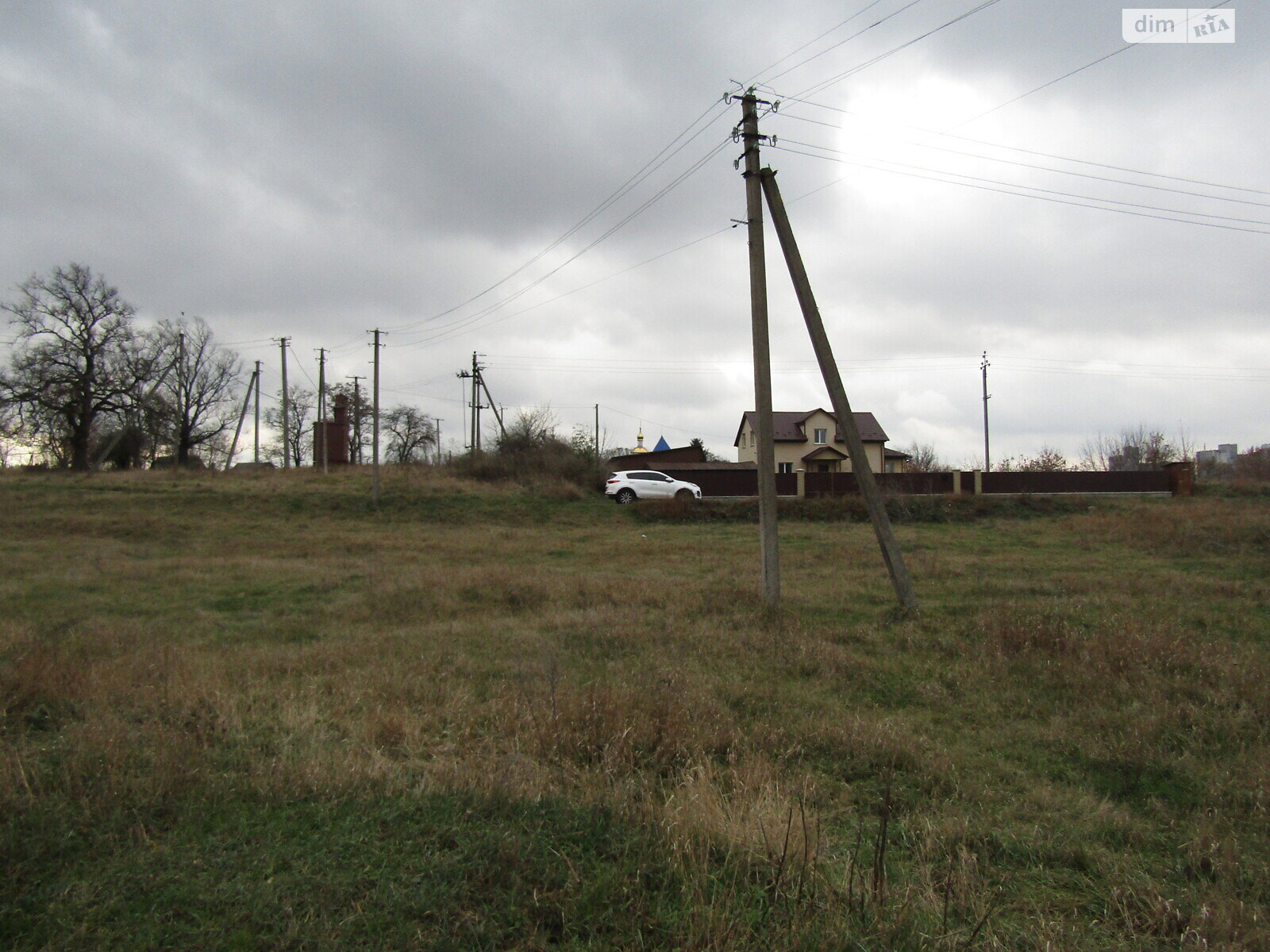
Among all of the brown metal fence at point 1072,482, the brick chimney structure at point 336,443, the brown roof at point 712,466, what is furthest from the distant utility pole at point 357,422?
the brown metal fence at point 1072,482

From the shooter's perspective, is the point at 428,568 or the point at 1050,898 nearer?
the point at 1050,898

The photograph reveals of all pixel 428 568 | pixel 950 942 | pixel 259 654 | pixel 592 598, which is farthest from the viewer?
pixel 428 568

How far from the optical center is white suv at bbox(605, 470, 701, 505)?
32.6m

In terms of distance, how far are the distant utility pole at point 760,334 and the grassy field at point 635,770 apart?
883mm

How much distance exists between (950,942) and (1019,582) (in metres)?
11.9

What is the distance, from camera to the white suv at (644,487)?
32562mm

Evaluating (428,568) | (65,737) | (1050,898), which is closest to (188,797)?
(65,737)

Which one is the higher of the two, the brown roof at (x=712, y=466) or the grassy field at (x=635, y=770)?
the brown roof at (x=712, y=466)

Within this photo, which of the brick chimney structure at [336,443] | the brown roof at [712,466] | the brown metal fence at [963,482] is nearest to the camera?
the brown metal fence at [963,482]

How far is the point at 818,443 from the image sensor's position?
187ft

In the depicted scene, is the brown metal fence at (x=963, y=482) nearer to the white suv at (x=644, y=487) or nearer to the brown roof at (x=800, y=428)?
the white suv at (x=644, y=487)

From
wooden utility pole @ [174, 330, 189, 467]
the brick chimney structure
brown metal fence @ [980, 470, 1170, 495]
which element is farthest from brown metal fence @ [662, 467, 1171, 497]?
wooden utility pole @ [174, 330, 189, 467]

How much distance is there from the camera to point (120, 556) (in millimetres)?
17969

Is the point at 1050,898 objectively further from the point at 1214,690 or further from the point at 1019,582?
the point at 1019,582
